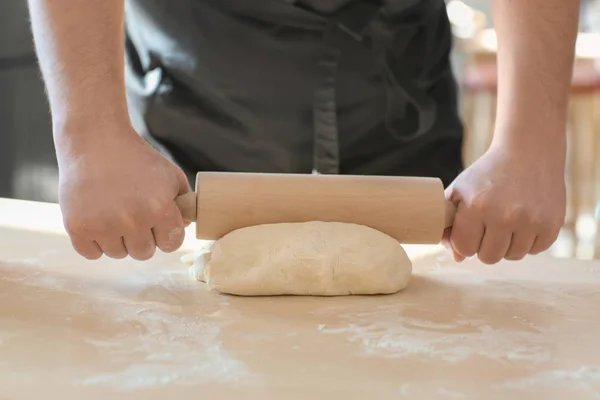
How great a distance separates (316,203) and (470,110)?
9.17 ft

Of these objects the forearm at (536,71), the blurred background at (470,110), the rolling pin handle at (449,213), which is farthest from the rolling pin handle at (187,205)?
the blurred background at (470,110)

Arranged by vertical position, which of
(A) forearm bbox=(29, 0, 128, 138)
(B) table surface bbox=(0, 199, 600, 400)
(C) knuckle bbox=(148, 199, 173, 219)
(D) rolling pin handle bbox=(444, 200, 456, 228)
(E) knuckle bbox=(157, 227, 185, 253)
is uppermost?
(A) forearm bbox=(29, 0, 128, 138)

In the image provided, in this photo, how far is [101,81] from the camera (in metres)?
0.96

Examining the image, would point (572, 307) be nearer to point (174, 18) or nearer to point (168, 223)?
point (168, 223)

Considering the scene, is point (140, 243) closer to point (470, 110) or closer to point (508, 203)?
point (508, 203)

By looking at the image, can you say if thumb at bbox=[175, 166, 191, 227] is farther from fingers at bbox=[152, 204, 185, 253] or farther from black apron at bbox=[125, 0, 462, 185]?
black apron at bbox=[125, 0, 462, 185]

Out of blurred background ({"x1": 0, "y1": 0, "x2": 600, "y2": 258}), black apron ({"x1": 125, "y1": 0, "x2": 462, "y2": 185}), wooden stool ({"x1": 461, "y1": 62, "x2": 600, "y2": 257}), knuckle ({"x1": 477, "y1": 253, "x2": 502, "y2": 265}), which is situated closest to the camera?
knuckle ({"x1": 477, "y1": 253, "x2": 502, "y2": 265})

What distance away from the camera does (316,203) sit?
0.98 m

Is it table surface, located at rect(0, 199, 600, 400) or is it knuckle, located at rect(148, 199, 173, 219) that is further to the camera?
knuckle, located at rect(148, 199, 173, 219)

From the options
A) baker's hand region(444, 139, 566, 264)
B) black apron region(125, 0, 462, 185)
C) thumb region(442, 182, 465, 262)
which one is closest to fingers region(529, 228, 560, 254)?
baker's hand region(444, 139, 566, 264)

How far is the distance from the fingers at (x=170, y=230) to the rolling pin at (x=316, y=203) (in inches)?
1.1

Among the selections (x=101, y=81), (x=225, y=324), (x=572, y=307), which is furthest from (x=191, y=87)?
(x=572, y=307)

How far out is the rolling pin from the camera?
961mm

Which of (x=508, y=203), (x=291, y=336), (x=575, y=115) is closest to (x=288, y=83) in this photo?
(x=508, y=203)
